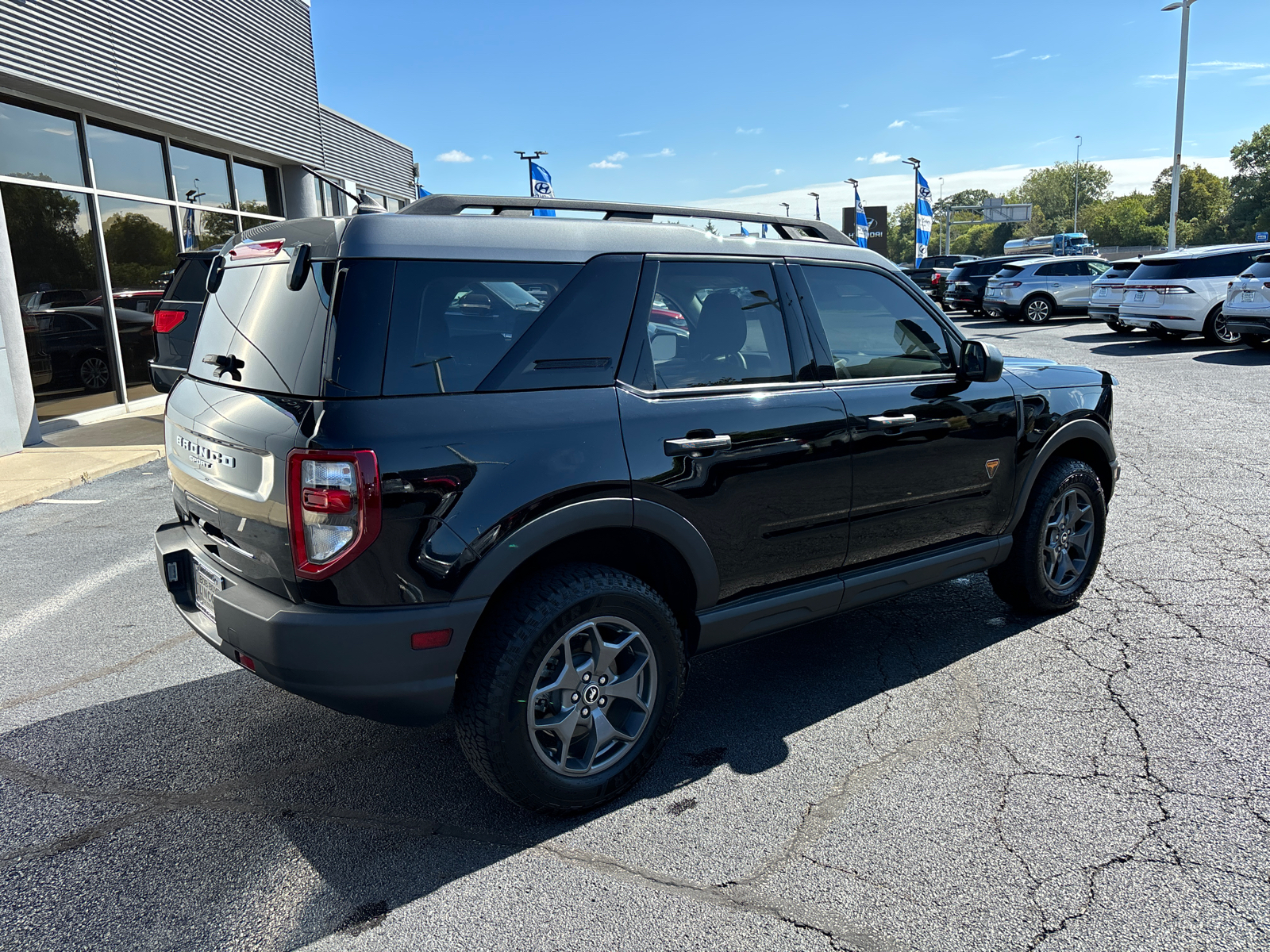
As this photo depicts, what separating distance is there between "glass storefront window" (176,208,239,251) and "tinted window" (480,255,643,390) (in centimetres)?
1268

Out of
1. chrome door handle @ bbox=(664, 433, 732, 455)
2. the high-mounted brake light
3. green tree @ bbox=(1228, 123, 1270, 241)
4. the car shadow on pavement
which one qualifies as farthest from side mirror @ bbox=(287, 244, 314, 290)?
green tree @ bbox=(1228, 123, 1270, 241)

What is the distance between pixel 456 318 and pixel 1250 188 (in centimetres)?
12108

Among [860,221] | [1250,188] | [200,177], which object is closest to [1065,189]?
[1250,188]

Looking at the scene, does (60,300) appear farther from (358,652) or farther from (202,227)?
(358,652)

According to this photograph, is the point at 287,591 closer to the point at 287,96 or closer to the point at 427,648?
the point at 427,648

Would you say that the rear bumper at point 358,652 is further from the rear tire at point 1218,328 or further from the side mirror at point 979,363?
the rear tire at point 1218,328

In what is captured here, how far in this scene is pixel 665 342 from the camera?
310 cm

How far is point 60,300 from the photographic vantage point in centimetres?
1144

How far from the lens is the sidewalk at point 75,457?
8.05 metres

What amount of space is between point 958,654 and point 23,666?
170 inches

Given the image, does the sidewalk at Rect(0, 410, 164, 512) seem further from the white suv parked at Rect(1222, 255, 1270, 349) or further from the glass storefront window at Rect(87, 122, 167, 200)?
the white suv parked at Rect(1222, 255, 1270, 349)

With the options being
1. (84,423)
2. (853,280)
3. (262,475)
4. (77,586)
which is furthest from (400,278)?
(84,423)

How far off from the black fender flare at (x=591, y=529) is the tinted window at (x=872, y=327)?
0.99 meters

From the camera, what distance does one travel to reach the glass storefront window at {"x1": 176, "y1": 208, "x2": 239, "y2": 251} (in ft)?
46.7
